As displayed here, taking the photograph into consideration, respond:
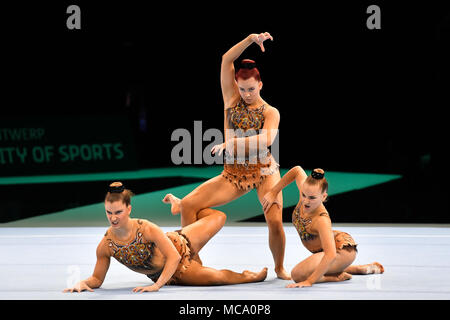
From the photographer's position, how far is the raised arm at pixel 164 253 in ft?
12.7

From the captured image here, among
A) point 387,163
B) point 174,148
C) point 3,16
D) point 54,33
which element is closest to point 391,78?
point 387,163

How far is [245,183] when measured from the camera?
4516 millimetres

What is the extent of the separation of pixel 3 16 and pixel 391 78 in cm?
607

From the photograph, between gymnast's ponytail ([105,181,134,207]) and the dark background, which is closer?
gymnast's ponytail ([105,181,134,207])

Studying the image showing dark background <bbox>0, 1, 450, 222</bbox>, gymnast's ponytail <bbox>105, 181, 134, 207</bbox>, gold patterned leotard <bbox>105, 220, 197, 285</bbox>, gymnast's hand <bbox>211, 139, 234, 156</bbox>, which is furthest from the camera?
dark background <bbox>0, 1, 450, 222</bbox>

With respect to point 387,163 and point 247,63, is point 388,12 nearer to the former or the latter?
point 387,163

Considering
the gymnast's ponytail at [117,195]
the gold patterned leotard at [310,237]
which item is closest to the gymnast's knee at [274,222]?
the gold patterned leotard at [310,237]

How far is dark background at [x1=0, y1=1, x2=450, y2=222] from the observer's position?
10203 millimetres

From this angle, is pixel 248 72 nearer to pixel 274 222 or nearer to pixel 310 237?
pixel 274 222

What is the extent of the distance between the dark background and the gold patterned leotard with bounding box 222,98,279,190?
5292mm

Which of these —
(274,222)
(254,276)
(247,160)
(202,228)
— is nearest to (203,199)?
(202,228)

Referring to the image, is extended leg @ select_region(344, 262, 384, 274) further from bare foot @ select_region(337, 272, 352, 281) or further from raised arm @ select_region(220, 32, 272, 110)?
raised arm @ select_region(220, 32, 272, 110)

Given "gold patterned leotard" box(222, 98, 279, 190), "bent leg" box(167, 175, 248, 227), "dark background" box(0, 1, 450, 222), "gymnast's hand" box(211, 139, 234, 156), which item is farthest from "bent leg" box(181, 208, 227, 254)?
"dark background" box(0, 1, 450, 222)

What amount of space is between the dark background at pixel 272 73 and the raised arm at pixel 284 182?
5.36 meters
